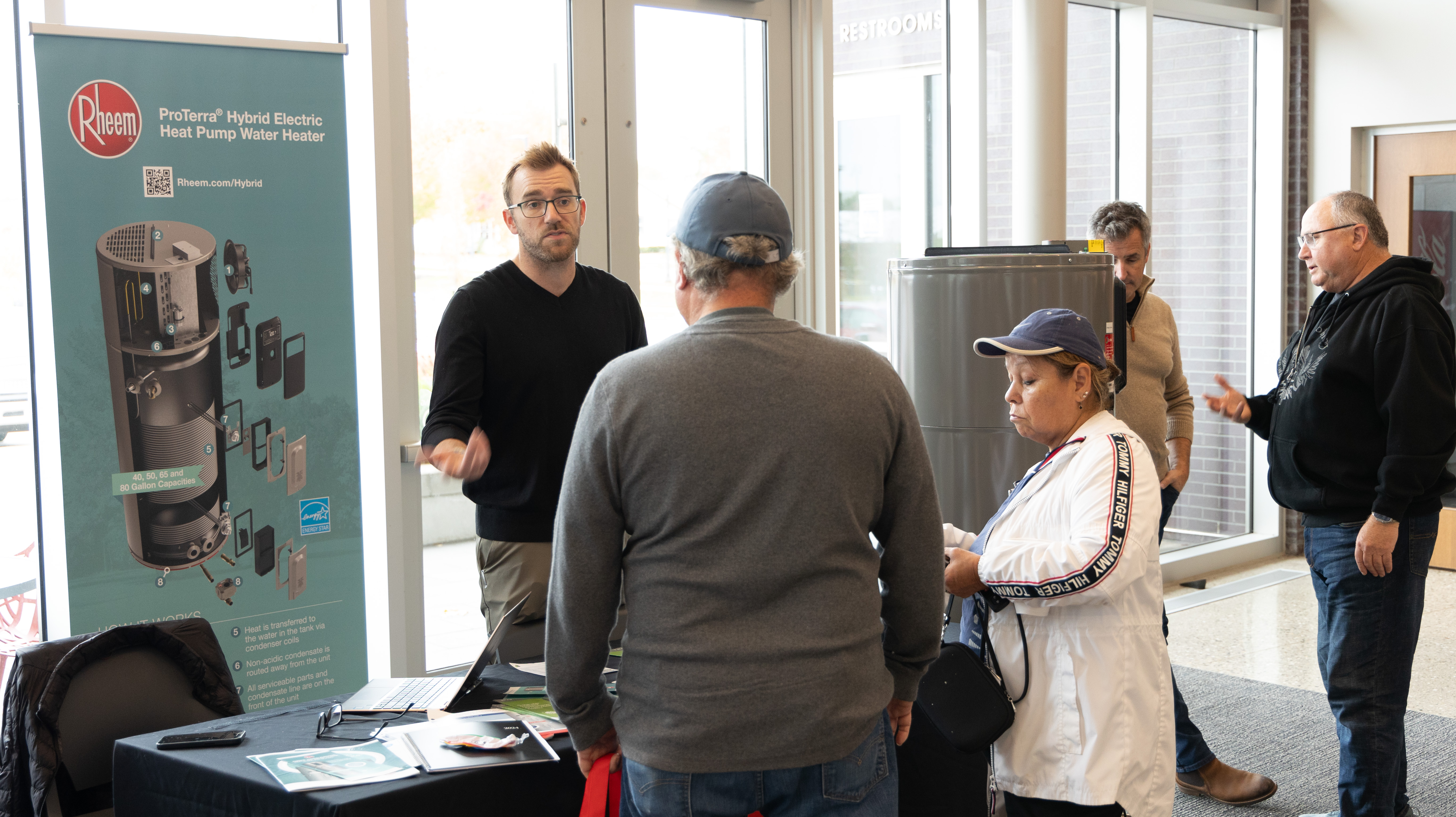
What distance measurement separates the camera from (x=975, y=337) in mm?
3223

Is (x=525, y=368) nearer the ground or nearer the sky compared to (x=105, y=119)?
nearer the ground

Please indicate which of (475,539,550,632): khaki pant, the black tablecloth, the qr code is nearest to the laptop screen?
the black tablecloth

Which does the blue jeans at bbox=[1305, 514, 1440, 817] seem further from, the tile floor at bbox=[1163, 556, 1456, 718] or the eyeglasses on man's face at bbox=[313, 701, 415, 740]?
the eyeglasses on man's face at bbox=[313, 701, 415, 740]

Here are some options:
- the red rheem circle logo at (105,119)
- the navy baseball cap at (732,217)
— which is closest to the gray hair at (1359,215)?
the navy baseball cap at (732,217)

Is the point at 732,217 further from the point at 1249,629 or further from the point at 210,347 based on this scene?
the point at 1249,629

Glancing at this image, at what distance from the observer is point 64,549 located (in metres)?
2.88

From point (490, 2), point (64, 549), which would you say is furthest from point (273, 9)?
point (64, 549)

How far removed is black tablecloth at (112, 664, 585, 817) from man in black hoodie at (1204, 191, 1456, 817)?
200 cm

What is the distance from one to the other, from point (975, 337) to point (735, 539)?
1.92 meters

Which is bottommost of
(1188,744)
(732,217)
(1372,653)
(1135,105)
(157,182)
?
(1188,744)

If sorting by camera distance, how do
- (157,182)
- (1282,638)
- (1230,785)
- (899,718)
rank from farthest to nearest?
(1282,638)
(1230,785)
(157,182)
(899,718)

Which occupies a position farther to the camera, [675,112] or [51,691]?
[675,112]

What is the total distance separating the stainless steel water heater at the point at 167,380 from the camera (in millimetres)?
2920

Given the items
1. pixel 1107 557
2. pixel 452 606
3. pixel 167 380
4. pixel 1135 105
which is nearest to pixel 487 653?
pixel 1107 557
